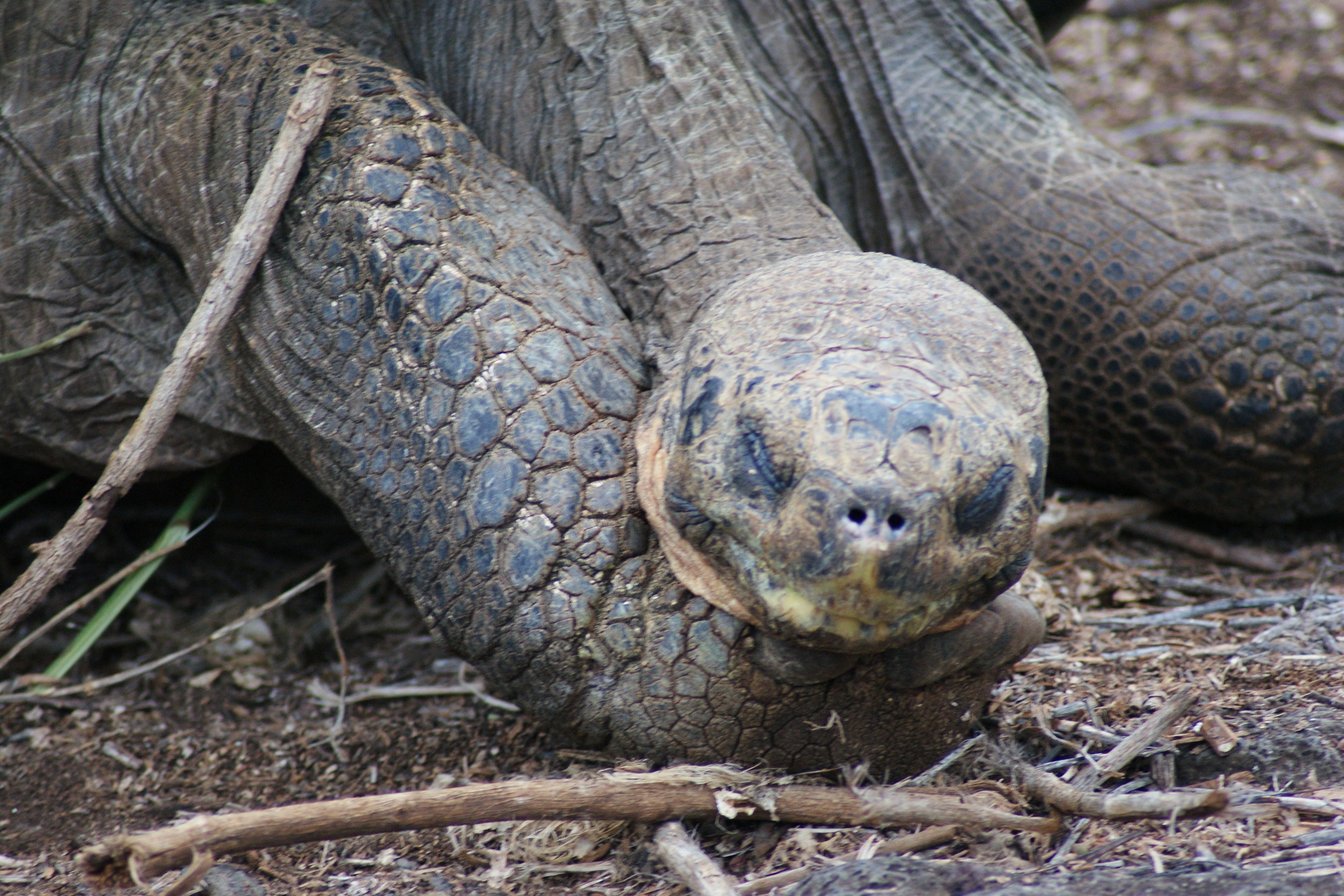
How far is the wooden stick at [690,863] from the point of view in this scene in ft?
4.08

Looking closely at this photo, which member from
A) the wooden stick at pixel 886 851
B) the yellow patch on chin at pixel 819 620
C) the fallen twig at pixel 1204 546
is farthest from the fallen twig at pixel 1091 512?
the yellow patch on chin at pixel 819 620

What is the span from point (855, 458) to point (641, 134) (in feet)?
3.21

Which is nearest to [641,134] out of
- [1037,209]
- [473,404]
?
[473,404]

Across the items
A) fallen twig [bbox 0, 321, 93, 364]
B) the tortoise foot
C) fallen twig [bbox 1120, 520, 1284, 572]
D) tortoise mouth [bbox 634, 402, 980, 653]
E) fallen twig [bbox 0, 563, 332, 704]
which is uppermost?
fallen twig [bbox 0, 321, 93, 364]

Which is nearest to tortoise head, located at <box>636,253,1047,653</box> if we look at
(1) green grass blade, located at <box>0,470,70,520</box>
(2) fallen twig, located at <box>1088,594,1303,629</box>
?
(2) fallen twig, located at <box>1088,594,1303,629</box>

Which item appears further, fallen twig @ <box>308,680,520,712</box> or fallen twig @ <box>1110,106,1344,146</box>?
fallen twig @ <box>1110,106,1344,146</box>

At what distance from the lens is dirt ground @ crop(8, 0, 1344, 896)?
142 cm

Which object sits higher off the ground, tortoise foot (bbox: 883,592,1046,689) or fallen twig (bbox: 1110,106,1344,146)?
fallen twig (bbox: 1110,106,1344,146)

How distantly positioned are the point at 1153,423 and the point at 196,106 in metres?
1.84

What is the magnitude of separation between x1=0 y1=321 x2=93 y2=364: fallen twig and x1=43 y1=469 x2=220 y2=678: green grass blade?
38 centimetres

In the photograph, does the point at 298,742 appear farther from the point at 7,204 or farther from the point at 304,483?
the point at 7,204

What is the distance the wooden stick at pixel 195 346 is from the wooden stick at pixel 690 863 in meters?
0.87

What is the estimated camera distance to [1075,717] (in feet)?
5.28

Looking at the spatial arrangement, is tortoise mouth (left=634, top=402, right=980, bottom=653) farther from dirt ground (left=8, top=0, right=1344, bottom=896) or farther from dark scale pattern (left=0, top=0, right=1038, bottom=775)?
dirt ground (left=8, top=0, right=1344, bottom=896)
